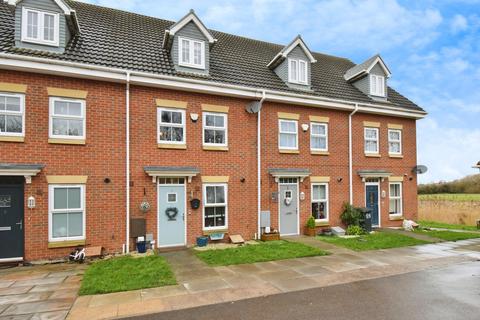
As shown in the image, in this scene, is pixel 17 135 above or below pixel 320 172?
above

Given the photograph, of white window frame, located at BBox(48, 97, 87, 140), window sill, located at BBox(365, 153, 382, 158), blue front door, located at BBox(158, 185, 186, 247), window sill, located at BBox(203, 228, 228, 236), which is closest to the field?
window sill, located at BBox(365, 153, 382, 158)

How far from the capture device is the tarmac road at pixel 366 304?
6055 millimetres

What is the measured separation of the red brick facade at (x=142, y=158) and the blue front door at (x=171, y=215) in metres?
0.25

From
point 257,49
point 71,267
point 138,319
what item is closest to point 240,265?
point 138,319

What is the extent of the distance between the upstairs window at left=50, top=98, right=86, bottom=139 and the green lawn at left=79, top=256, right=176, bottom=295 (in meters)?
4.55

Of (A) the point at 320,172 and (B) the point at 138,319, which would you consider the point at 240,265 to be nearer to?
(B) the point at 138,319

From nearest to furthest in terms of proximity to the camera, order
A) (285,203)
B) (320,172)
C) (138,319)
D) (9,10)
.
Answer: (138,319) → (9,10) → (285,203) → (320,172)

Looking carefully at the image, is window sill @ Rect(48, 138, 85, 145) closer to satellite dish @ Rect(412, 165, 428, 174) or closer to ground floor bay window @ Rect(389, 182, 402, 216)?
ground floor bay window @ Rect(389, 182, 402, 216)

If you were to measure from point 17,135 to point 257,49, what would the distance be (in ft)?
42.2

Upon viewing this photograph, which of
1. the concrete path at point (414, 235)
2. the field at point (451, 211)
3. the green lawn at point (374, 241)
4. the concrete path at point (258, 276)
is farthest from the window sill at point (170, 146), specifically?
the field at point (451, 211)

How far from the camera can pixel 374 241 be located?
1326 centimetres

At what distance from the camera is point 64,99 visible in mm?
10852

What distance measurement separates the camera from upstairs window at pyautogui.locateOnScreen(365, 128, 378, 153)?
17.0m

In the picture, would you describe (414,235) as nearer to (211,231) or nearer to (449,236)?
(449,236)
